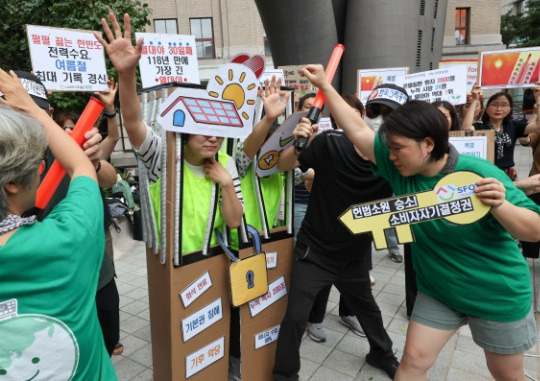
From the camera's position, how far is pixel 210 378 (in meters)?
2.23

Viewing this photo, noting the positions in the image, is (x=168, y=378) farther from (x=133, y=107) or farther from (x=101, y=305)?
(x=133, y=107)

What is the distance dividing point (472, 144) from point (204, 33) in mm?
17386

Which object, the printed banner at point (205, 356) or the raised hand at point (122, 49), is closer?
the raised hand at point (122, 49)

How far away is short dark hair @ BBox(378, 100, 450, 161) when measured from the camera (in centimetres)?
161

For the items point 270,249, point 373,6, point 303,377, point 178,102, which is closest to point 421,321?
→ point 270,249

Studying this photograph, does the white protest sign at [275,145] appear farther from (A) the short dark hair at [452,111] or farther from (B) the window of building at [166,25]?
(B) the window of building at [166,25]

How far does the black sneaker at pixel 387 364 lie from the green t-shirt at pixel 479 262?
1.05 m

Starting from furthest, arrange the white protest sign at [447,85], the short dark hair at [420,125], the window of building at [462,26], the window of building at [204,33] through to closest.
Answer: the window of building at [462,26] → the window of building at [204,33] → the white protest sign at [447,85] → the short dark hair at [420,125]

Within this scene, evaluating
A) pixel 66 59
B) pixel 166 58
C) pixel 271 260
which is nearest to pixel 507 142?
pixel 271 260

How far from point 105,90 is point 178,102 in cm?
87

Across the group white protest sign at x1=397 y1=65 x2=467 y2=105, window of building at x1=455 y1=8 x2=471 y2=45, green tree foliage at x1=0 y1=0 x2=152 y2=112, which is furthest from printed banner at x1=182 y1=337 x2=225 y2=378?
window of building at x1=455 y1=8 x2=471 y2=45

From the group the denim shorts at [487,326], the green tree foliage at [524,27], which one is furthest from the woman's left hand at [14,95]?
the green tree foliage at [524,27]

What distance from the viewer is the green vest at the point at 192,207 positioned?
2027 mm

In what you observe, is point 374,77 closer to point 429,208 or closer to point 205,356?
point 429,208
